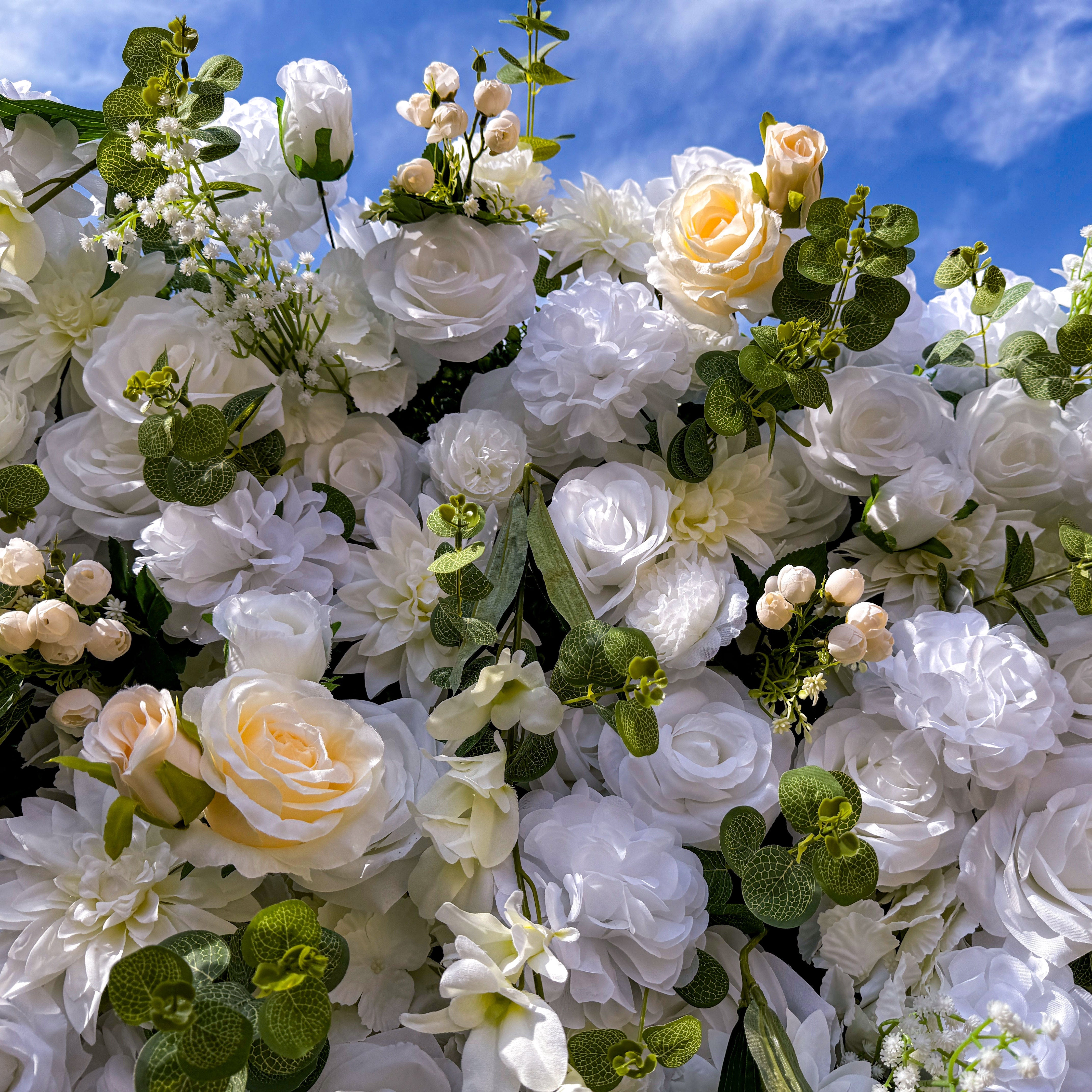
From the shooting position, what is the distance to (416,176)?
2.22 ft

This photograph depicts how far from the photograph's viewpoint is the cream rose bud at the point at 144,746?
1.60ft

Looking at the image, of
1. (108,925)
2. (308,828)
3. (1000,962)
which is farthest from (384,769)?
(1000,962)

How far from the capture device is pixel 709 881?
0.59 metres

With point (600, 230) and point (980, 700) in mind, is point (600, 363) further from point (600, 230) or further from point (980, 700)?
point (980, 700)

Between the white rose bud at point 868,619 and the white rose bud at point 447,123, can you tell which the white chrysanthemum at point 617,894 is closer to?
the white rose bud at point 868,619

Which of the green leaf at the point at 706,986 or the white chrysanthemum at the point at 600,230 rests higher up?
the white chrysanthemum at the point at 600,230

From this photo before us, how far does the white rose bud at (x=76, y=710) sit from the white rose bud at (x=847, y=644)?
48 centimetres

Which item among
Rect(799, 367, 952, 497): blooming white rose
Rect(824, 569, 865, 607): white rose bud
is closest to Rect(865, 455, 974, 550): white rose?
Rect(799, 367, 952, 497): blooming white rose

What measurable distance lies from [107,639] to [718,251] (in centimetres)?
54

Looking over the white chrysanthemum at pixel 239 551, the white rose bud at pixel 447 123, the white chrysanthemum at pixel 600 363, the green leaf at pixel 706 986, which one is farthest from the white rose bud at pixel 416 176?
the green leaf at pixel 706 986

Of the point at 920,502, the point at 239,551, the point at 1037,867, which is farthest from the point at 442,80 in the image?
the point at 1037,867

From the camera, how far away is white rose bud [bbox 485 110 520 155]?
0.67m

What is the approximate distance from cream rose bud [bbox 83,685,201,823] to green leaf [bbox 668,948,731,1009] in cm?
34

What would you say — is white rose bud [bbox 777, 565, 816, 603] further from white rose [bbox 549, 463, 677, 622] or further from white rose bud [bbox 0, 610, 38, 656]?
white rose bud [bbox 0, 610, 38, 656]
